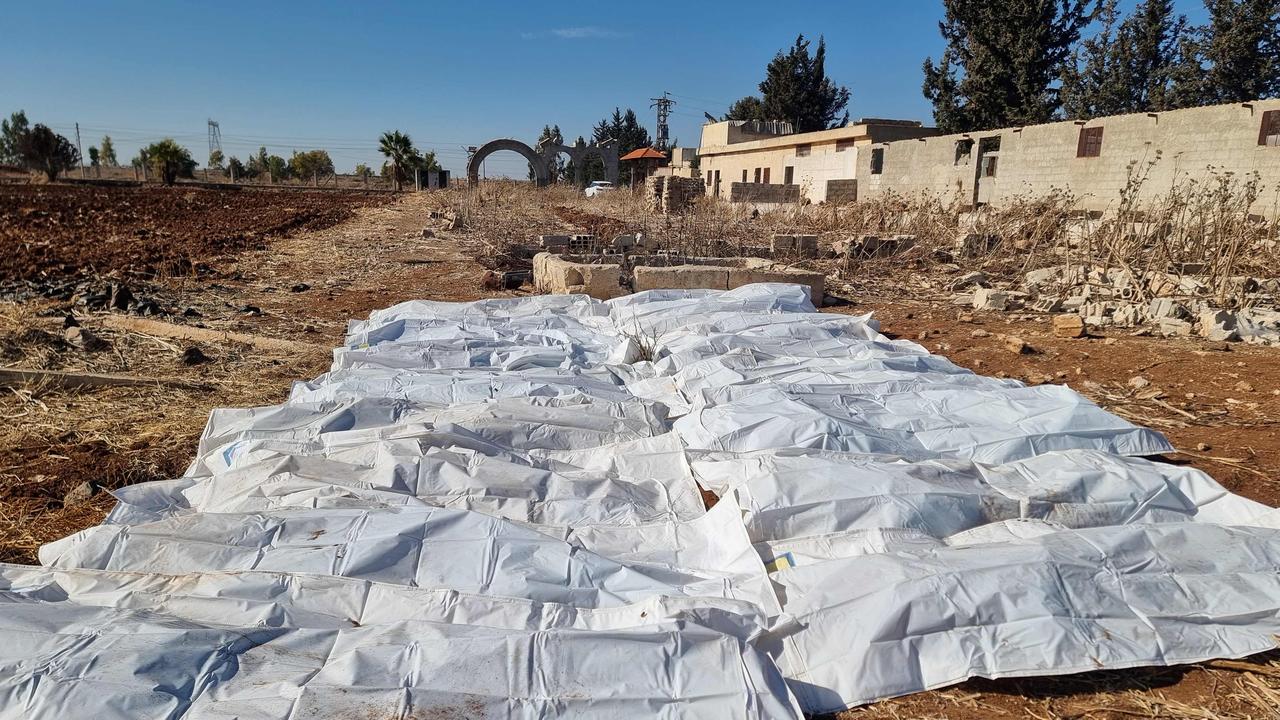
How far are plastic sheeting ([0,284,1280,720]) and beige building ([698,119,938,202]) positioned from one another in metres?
17.3

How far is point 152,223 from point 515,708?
20.4 m

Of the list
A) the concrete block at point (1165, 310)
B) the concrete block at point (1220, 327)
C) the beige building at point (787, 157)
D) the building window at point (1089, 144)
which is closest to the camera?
the concrete block at point (1220, 327)

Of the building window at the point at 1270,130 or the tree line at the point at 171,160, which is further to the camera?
the tree line at the point at 171,160

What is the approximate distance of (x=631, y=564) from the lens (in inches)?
94.6

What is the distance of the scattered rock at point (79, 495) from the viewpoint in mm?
3082

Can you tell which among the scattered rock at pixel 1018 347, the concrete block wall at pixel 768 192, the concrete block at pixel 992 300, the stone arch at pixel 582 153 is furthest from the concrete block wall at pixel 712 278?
the stone arch at pixel 582 153

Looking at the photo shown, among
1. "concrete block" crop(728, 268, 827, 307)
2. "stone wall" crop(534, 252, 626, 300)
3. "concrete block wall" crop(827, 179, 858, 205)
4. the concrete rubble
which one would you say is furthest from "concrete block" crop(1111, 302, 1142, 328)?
"concrete block wall" crop(827, 179, 858, 205)

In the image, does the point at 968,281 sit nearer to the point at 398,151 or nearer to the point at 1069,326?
the point at 1069,326

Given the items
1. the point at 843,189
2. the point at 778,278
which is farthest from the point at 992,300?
the point at 843,189

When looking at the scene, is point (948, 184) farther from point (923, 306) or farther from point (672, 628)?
point (672, 628)

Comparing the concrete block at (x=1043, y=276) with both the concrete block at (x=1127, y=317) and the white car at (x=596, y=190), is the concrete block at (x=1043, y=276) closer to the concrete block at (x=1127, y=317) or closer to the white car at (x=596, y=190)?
the concrete block at (x=1127, y=317)

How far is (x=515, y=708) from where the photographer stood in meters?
1.67

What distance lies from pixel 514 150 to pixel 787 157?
45.3 feet

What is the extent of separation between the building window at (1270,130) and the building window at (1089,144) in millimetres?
2953
